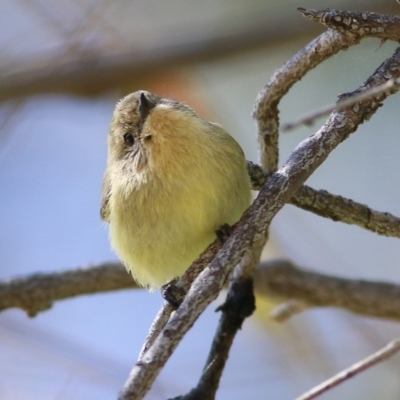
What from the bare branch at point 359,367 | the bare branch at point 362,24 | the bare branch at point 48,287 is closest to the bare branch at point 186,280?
the bare branch at point 359,367

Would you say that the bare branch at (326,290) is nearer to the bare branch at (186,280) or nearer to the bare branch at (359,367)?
the bare branch at (186,280)

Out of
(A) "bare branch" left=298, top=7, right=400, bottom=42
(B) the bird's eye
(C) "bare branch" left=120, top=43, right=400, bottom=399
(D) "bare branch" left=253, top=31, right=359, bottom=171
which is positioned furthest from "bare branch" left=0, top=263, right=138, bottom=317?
(A) "bare branch" left=298, top=7, right=400, bottom=42

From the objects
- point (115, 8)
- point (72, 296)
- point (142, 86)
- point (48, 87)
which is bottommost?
point (72, 296)

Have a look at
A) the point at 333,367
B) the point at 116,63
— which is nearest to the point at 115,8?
the point at 116,63

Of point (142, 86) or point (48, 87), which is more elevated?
point (142, 86)

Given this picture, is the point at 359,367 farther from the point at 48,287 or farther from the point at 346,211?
the point at 48,287

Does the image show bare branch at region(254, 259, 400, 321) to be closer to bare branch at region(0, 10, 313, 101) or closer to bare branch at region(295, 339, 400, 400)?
bare branch at region(0, 10, 313, 101)

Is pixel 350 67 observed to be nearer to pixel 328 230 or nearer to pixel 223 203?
pixel 223 203
